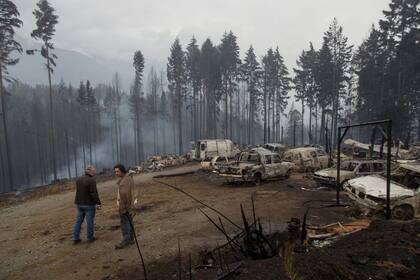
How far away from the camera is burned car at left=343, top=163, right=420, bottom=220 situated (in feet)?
28.6

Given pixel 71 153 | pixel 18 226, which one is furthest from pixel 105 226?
pixel 71 153

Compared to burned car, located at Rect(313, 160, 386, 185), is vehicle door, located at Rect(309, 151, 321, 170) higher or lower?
lower

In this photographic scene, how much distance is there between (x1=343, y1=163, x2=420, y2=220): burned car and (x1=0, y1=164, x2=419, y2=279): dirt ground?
84cm

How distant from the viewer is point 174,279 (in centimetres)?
542

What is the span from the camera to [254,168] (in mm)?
16031

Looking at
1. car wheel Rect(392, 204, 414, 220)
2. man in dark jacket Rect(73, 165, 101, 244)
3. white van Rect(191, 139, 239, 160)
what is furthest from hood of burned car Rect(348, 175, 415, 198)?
white van Rect(191, 139, 239, 160)

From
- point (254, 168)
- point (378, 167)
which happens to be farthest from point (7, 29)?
point (378, 167)

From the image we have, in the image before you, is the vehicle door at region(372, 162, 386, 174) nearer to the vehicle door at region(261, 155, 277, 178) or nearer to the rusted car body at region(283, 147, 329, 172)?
the vehicle door at region(261, 155, 277, 178)

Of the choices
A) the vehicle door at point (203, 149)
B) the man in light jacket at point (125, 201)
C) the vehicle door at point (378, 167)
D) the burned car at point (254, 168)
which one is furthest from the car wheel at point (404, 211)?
the vehicle door at point (203, 149)

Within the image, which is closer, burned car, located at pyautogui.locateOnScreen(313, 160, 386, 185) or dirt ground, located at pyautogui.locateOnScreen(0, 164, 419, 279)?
dirt ground, located at pyautogui.locateOnScreen(0, 164, 419, 279)

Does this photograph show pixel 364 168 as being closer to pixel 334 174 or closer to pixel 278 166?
pixel 334 174

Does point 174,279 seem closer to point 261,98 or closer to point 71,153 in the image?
point 261,98

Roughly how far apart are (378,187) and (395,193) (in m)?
0.64

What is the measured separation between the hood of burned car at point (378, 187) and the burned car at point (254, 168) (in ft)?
20.5
